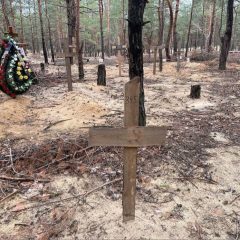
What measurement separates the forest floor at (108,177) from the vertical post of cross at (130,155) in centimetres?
31

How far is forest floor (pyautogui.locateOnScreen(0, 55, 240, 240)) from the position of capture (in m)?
3.68

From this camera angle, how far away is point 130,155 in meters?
3.24

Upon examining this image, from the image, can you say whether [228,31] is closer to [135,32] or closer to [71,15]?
[71,15]

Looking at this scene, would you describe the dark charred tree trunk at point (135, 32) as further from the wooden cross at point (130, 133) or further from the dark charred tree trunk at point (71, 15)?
the dark charred tree trunk at point (71, 15)

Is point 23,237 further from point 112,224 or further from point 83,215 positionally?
point 112,224

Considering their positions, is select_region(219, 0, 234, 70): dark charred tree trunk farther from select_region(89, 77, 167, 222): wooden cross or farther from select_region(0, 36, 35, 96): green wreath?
select_region(89, 77, 167, 222): wooden cross

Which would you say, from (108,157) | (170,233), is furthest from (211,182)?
(108,157)

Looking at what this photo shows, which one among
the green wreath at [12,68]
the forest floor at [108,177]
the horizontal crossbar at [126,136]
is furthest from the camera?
the green wreath at [12,68]

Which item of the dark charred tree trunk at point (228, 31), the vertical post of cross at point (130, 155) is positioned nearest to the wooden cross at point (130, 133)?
the vertical post of cross at point (130, 155)

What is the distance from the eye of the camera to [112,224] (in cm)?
372

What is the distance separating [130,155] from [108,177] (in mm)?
1584

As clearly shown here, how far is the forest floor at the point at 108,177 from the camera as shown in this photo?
368cm

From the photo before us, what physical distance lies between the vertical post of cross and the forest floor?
31cm

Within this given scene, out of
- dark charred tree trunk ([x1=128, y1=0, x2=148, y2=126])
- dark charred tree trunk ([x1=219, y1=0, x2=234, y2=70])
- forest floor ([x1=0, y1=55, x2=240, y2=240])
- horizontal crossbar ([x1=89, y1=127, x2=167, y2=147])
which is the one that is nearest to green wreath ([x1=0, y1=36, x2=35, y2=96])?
forest floor ([x1=0, y1=55, x2=240, y2=240])
